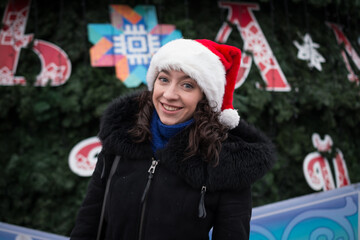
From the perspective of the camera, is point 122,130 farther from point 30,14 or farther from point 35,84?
point 30,14

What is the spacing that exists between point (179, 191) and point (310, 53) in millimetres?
4097

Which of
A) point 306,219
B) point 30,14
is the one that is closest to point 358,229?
point 306,219

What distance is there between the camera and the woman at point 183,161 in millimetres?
1274

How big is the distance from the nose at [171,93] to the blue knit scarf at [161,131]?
0.14 meters

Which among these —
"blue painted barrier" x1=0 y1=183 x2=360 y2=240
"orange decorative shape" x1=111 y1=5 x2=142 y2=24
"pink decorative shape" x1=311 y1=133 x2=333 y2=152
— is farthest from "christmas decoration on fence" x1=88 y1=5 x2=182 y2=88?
"pink decorative shape" x1=311 y1=133 x2=333 y2=152

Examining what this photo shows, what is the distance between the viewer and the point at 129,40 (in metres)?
3.67

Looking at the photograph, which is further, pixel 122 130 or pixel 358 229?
pixel 358 229

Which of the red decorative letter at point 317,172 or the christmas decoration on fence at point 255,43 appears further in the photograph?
the red decorative letter at point 317,172

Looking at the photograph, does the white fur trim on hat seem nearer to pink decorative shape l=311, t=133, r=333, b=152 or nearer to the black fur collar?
the black fur collar

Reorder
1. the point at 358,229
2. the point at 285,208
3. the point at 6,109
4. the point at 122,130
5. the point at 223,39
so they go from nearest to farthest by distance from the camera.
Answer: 1. the point at 122,130
2. the point at 285,208
3. the point at 358,229
4. the point at 6,109
5. the point at 223,39

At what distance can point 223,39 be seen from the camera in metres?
4.01

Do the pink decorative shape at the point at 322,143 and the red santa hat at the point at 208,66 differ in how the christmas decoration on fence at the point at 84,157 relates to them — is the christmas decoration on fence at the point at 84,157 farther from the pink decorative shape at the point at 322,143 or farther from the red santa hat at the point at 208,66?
the pink decorative shape at the point at 322,143

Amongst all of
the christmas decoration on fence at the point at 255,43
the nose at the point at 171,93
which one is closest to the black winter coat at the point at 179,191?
the nose at the point at 171,93

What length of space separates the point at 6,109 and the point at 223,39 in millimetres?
2906
